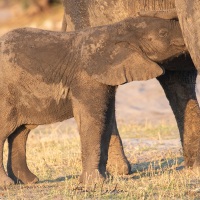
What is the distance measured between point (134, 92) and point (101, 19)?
7.92 m

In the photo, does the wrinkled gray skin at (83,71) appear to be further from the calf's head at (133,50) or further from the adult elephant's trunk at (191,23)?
the adult elephant's trunk at (191,23)

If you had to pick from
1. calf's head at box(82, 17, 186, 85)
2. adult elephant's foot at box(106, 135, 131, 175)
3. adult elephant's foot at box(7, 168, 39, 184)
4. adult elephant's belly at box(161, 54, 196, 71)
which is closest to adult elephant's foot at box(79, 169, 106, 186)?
adult elephant's foot at box(7, 168, 39, 184)

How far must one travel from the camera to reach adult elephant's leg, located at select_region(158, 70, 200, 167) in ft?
26.1

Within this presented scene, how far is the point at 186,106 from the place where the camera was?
8.00 meters

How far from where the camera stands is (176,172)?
7.54 m

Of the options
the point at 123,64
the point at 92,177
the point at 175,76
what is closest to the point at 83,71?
the point at 123,64

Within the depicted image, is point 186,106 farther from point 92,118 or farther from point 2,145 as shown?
point 2,145

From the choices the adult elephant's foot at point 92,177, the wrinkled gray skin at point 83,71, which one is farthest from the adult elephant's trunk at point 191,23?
the adult elephant's foot at point 92,177

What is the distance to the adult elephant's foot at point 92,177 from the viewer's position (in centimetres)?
687

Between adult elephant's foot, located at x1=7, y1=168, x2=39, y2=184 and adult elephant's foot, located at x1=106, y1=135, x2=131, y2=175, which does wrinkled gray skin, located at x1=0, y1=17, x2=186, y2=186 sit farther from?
adult elephant's foot, located at x1=106, y1=135, x2=131, y2=175

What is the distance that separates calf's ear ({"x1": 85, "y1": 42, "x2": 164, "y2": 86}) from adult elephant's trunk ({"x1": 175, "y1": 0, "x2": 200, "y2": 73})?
0.47m

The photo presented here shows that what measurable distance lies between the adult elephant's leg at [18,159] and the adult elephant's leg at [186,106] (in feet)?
4.52

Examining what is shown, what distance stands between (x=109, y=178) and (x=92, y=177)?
0.26 meters

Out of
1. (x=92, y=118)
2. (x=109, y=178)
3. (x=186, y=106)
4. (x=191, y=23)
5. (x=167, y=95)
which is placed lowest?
(x=109, y=178)
